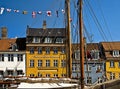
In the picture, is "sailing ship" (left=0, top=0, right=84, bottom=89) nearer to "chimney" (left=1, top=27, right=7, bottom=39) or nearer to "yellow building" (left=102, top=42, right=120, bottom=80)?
"yellow building" (left=102, top=42, right=120, bottom=80)

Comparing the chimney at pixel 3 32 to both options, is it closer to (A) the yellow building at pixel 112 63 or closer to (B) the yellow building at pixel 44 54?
(B) the yellow building at pixel 44 54

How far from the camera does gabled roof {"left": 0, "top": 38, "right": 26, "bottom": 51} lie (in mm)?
67375

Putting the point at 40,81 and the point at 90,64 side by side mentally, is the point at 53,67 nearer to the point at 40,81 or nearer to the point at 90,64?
the point at 90,64

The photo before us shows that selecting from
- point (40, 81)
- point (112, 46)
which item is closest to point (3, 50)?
point (112, 46)

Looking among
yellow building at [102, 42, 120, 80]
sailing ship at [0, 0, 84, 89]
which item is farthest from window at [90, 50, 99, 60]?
sailing ship at [0, 0, 84, 89]

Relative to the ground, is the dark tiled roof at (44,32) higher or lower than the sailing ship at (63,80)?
higher

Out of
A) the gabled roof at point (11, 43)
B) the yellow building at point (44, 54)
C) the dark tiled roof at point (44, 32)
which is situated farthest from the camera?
the dark tiled roof at point (44, 32)

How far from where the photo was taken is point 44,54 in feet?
220

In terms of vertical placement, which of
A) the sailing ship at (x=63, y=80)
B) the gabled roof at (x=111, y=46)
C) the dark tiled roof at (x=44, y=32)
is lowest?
the sailing ship at (x=63, y=80)

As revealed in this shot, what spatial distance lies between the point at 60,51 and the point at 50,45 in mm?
2244

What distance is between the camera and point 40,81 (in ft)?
85.1

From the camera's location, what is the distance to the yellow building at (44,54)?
66.2m

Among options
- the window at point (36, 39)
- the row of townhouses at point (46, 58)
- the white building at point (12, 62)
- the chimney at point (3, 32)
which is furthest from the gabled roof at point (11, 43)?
the window at point (36, 39)

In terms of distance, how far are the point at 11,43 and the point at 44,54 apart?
677 cm
